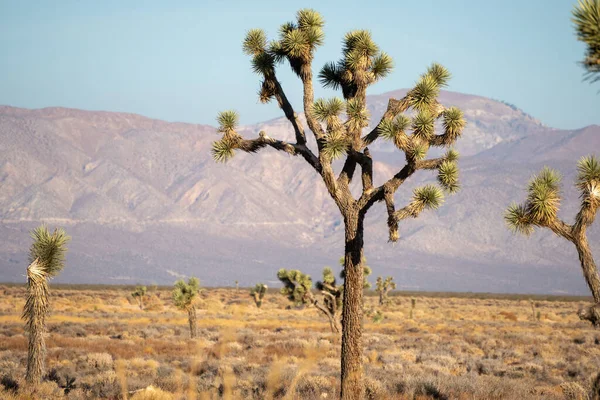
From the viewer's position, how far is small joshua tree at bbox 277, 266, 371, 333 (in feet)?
102

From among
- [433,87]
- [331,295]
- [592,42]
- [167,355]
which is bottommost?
[167,355]

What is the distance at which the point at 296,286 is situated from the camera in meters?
34.6

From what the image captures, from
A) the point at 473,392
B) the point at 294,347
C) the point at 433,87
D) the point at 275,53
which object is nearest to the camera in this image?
the point at 433,87

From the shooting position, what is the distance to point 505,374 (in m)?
19.5

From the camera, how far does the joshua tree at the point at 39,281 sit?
1386cm

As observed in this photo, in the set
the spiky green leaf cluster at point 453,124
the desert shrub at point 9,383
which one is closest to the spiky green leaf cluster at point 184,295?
the desert shrub at point 9,383

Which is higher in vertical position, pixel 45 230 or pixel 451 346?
pixel 45 230

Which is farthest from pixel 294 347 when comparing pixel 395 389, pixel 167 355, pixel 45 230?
pixel 45 230

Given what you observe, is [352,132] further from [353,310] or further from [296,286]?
[296,286]

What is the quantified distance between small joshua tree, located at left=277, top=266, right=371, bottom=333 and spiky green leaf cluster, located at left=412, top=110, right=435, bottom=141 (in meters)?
17.8

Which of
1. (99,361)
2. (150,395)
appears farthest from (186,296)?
(150,395)

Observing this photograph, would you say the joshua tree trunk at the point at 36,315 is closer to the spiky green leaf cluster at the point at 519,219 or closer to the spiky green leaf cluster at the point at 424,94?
the spiky green leaf cluster at the point at 424,94

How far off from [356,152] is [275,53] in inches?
110

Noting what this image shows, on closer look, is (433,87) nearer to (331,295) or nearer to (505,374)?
(505,374)
